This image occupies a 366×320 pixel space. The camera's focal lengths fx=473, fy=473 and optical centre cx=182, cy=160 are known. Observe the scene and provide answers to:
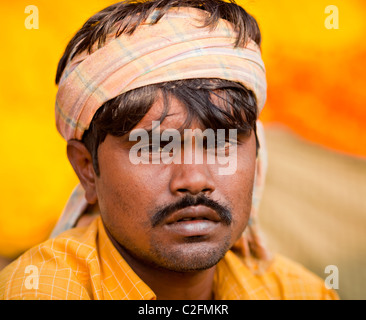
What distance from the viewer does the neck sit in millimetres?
1533

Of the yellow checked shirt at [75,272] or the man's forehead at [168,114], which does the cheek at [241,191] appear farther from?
the yellow checked shirt at [75,272]

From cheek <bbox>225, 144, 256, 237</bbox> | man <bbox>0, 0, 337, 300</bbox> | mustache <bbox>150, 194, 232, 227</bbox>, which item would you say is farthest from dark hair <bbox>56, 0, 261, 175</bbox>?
mustache <bbox>150, 194, 232, 227</bbox>

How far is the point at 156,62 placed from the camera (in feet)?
4.46

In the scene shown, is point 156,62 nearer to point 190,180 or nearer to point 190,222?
point 190,180

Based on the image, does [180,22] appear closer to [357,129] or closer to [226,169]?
[226,169]

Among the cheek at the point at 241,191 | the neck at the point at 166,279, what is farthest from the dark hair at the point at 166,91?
the neck at the point at 166,279

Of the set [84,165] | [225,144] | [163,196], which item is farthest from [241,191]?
[84,165]

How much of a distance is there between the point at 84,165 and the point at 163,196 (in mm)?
398

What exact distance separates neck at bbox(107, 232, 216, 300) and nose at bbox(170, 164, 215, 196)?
0.34m

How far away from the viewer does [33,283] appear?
1408mm

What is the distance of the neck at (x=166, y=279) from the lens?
1533mm

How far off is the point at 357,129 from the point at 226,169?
57.6 inches

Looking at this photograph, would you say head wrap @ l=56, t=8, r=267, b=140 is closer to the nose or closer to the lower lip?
the nose

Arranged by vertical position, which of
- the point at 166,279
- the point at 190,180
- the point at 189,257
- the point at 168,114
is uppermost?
the point at 168,114
